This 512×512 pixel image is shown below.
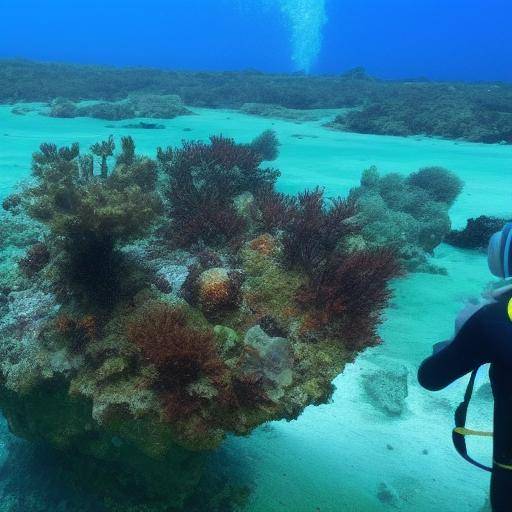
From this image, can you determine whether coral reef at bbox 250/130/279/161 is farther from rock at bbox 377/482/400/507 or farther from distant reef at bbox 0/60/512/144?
rock at bbox 377/482/400/507

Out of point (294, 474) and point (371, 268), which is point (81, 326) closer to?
point (294, 474)

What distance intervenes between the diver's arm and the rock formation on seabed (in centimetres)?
132

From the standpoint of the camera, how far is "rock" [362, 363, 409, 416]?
16.8 ft

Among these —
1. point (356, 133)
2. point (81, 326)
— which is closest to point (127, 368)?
point (81, 326)

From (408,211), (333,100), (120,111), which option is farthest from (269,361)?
(333,100)

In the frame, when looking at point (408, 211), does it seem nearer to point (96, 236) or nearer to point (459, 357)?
point (96, 236)

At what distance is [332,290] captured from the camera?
4219mm

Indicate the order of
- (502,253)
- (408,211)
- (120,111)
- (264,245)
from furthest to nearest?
1. (120,111)
2. (408,211)
3. (264,245)
4. (502,253)

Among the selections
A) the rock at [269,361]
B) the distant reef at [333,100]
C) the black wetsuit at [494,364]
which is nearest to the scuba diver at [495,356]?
the black wetsuit at [494,364]

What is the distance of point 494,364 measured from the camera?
7.57 feet

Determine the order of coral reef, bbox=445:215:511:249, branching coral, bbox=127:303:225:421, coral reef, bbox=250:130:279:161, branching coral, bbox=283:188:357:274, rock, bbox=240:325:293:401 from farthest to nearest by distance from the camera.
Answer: coral reef, bbox=250:130:279:161 → coral reef, bbox=445:215:511:249 → branching coral, bbox=283:188:357:274 → rock, bbox=240:325:293:401 → branching coral, bbox=127:303:225:421

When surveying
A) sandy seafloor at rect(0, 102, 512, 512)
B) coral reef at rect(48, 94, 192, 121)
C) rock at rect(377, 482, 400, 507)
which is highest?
coral reef at rect(48, 94, 192, 121)

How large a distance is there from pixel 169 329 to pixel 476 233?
8360 mm

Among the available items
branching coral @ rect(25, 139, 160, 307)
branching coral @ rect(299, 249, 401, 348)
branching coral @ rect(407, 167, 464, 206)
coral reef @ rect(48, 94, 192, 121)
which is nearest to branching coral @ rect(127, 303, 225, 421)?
branching coral @ rect(25, 139, 160, 307)
